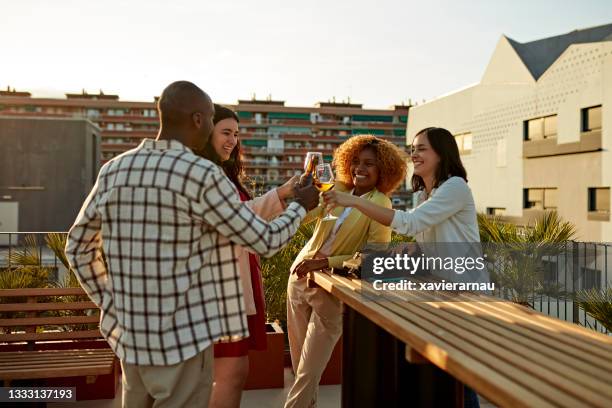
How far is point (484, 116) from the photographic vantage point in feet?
110

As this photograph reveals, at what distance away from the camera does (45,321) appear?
12.8ft

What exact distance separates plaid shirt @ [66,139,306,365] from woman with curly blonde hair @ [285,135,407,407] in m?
1.01

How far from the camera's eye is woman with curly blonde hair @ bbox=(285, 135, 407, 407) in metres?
2.95

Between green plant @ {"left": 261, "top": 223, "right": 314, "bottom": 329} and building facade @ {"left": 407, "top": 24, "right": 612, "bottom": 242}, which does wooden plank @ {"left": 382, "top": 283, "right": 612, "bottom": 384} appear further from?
building facade @ {"left": 407, "top": 24, "right": 612, "bottom": 242}

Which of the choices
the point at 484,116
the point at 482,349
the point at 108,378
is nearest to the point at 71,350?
the point at 108,378

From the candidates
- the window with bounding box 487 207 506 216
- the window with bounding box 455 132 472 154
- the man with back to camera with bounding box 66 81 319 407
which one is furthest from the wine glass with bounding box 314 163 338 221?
the window with bounding box 455 132 472 154

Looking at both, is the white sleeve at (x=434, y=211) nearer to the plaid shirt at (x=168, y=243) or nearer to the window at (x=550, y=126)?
the plaid shirt at (x=168, y=243)

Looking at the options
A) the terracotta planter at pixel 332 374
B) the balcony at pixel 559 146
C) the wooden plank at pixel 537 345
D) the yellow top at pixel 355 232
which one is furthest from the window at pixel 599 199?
the wooden plank at pixel 537 345

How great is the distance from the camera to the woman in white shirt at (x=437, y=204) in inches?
97.0

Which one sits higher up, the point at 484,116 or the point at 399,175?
the point at 484,116

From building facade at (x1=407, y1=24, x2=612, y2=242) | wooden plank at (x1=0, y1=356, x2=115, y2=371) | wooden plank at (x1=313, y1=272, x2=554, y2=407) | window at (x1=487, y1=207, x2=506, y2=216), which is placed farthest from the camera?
window at (x1=487, y1=207, x2=506, y2=216)

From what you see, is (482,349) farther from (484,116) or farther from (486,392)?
(484,116)

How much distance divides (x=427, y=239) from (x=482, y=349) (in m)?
1.20

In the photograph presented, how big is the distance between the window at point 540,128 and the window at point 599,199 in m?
3.63
